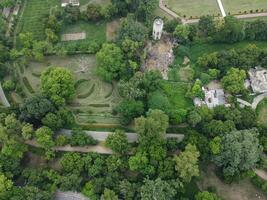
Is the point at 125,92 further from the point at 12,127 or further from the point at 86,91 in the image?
the point at 12,127

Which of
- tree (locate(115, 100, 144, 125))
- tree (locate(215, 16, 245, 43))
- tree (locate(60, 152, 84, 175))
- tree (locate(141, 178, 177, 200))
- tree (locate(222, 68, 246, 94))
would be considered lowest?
tree (locate(141, 178, 177, 200))

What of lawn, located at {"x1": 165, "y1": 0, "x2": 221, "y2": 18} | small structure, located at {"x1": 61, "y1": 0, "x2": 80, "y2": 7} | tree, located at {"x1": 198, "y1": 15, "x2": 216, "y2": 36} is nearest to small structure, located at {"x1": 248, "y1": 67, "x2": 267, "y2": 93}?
tree, located at {"x1": 198, "y1": 15, "x2": 216, "y2": 36}

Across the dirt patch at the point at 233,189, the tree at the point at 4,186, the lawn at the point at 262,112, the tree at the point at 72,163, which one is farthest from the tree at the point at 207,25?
the tree at the point at 4,186

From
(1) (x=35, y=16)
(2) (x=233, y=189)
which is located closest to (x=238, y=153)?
(2) (x=233, y=189)

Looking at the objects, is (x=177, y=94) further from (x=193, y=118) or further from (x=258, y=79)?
(x=258, y=79)

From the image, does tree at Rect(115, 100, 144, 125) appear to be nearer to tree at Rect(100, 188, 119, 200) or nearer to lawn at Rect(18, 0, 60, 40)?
tree at Rect(100, 188, 119, 200)

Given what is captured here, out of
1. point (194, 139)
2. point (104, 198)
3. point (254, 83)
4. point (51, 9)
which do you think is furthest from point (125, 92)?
point (51, 9)

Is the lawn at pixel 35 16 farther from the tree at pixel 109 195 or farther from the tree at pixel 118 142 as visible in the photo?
the tree at pixel 109 195
